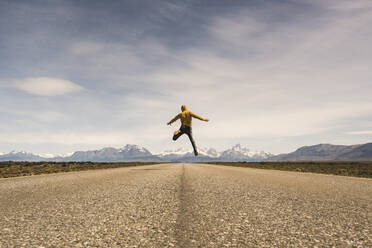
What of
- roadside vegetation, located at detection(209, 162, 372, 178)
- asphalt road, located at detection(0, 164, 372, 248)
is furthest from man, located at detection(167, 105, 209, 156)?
asphalt road, located at detection(0, 164, 372, 248)

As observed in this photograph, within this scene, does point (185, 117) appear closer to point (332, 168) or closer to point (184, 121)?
point (184, 121)

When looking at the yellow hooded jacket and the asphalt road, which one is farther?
the yellow hooded jacket

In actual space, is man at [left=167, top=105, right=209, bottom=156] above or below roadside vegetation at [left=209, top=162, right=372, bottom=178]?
above

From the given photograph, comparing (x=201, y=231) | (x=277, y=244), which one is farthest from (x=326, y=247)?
(x=201, y=231)

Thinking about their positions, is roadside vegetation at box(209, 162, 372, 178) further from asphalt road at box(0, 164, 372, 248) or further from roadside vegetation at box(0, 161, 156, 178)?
roadside vegetation at box(0, 161, 156, 178)

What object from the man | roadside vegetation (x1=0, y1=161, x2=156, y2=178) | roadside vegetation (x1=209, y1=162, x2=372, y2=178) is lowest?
roadside vegetation (x1=209, y1=162, x2=372, y2=178)

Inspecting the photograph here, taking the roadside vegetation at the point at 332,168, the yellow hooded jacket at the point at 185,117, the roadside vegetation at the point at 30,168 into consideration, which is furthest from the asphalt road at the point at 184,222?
the roadside vegetation at the point at 332,168

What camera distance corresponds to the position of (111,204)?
16.9ft

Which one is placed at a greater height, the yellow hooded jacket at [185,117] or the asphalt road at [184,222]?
the yellow hooded jacket at [185,117]

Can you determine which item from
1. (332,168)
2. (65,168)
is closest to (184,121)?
(65,168)

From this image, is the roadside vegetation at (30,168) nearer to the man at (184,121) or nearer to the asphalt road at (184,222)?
the man at (184,121)

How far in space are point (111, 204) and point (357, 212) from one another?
4.63 meters

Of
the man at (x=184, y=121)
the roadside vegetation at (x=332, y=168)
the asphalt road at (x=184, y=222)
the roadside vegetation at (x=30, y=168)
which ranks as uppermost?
the man at (x=184, y=121)

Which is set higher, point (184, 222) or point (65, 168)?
point (184, 222)
